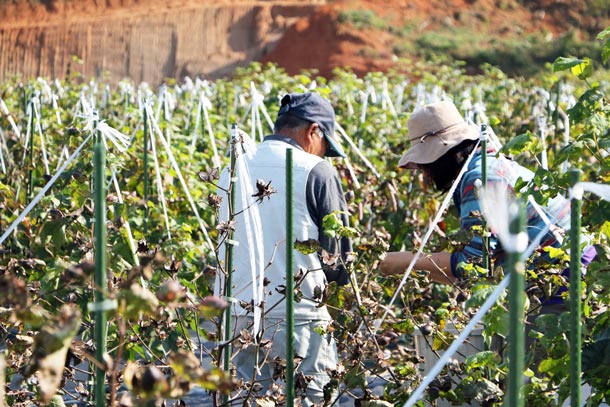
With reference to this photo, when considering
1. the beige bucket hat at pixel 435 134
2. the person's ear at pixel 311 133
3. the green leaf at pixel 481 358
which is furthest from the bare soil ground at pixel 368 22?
the green leaf at pixel 481 358

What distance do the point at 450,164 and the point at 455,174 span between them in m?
0.03

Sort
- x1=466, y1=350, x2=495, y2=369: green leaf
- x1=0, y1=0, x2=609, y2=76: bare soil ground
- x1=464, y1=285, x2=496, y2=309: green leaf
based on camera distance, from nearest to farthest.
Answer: x1=464, y1=285, x2=496, y2=309: green leaf
x1=466, y1=350, x2=495, y2=369: green leaf
x1=0, y1=0, x2=609, y2=76: bare soil ground

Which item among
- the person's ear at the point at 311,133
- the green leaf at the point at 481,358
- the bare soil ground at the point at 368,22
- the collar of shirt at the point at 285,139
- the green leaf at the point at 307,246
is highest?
the bare soil ground at the point at 368,22

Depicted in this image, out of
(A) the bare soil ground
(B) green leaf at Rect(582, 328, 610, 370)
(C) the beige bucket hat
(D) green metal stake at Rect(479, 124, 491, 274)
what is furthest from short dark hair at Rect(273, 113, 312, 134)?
(A) the bare soil ground

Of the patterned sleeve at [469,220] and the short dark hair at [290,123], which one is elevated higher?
the short dark hair at [290,123]

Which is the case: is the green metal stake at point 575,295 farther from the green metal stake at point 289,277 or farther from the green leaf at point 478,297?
the green metal stake at point 289,277

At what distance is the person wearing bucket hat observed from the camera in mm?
2691

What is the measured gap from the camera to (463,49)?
78.7 feet

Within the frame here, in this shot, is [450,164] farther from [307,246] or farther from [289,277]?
[289,277]

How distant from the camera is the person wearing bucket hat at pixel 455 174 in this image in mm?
2691

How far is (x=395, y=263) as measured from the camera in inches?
111

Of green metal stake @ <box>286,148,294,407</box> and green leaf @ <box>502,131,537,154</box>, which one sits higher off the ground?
green leaf @ <box>502,131,537,154</box>

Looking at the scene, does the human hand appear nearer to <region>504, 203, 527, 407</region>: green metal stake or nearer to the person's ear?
the person's ear

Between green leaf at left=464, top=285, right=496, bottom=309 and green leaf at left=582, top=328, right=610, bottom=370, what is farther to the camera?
green leaf at left=582, top=328, right=610, bottom=370
